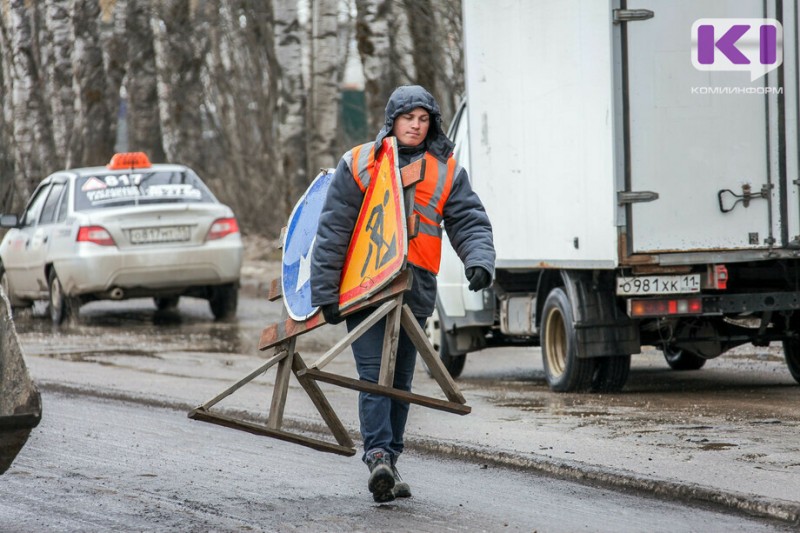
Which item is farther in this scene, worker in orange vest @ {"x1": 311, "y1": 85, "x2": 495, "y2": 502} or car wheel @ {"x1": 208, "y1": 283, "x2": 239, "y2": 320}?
car wheel @ {"x1": 208, "y1": 283, "x2": 239, "y2": 320}

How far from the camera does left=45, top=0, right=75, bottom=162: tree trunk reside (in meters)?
33.5

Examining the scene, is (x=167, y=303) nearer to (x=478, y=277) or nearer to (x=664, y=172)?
(x=664, y=172)

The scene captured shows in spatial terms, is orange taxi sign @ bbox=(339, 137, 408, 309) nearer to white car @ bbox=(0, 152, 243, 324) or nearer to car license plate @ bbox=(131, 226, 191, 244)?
white car @ bbox=(0, 152, 243, 324)

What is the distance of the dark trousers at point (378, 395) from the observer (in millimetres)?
6727

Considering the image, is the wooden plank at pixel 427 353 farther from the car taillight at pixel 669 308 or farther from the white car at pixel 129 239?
the white car at pixel 129 239

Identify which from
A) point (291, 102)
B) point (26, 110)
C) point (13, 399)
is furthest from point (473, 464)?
point (26, 110)

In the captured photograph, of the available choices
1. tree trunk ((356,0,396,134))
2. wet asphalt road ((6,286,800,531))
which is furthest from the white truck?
tree trunk ((356,0,396,134))

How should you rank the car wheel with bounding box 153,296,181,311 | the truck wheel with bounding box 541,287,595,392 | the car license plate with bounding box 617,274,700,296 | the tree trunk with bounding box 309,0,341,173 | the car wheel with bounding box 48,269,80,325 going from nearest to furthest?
the car license plate with bounding box 617,274,700,296, the truck wheel with bounding box 541,287,595,392, the car wheel with bounding box 48,269,80,325, the car wheel with bounding box 153,296,181,311, the tree trunk with bounding box 309,0,341,173

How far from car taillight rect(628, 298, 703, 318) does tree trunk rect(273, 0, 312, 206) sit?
14.2m

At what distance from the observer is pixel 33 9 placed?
116 ft

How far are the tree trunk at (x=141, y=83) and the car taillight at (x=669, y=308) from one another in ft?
74.4

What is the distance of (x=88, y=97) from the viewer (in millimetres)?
31703

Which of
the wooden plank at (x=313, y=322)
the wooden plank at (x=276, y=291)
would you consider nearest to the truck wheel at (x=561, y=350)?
the wooden plank at (x=276, y=291)

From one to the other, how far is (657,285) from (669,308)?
176 millimetres
